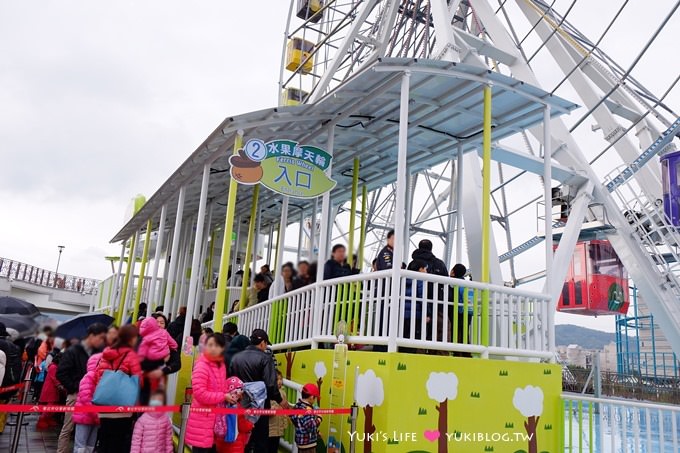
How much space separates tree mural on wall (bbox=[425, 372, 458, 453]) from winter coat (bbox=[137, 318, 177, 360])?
294cm

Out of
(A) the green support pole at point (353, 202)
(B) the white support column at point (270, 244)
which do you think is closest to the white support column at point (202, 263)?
(B) the white support column at point (270, 244)

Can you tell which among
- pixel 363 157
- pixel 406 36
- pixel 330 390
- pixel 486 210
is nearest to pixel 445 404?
pixel 330 390

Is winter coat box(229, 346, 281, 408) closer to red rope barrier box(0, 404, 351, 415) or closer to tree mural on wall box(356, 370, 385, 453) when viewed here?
red rope barrier box(0, 404, 351, 415)

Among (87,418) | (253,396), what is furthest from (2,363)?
(253,396)

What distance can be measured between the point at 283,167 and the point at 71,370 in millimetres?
3808

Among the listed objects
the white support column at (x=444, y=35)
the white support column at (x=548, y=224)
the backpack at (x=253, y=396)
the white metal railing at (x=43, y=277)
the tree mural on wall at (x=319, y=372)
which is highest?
the white support column at (x=444, y=35)

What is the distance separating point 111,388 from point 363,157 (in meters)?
7.21

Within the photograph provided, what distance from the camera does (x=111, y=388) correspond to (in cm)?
405

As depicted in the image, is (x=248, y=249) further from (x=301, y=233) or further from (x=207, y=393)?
(x=207, y=393)

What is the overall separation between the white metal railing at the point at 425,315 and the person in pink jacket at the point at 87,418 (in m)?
2.80

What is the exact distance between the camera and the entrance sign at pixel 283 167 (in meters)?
7.18

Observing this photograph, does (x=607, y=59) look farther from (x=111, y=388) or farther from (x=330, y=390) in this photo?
(x=111, y=388)

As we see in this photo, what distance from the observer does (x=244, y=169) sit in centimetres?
720

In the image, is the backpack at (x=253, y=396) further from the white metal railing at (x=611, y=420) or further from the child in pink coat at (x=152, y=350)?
the white metal railing at (x=611, y=420)
